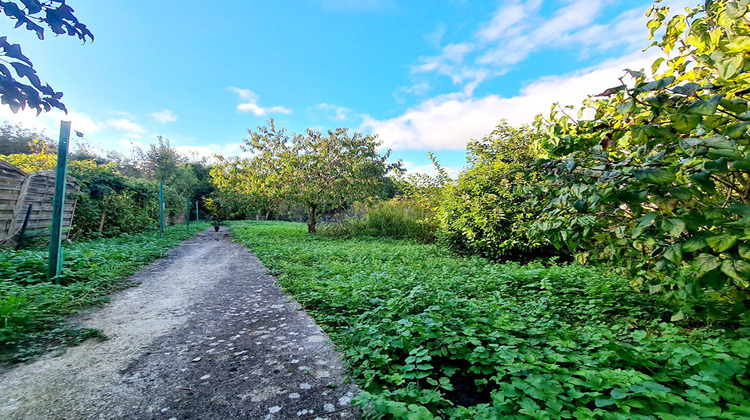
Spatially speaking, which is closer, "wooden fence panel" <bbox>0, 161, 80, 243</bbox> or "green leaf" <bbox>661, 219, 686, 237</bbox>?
"green leaf" <bbox>661, 219, 686, 237</bbox>

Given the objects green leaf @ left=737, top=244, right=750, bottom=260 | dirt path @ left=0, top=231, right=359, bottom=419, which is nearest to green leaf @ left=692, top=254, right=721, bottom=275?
green leaf @ left=737, top=244, right=750, bottom=260

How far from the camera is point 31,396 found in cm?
167

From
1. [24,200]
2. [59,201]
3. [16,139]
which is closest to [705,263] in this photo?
[59,201]

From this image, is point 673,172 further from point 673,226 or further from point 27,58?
point 27,58

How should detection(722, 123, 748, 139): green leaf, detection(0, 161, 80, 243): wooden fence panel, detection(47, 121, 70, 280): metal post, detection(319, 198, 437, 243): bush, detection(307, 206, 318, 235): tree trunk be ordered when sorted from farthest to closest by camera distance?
detection(307, 206, 318, 235): tree trunk < detection(319, 198, 437, 243): bush < detection(0, 161, 80, 243): wooden fence panel < detection(47, 121, 70, 280): metal post < detection(722, 123, 748, 139): green leaf

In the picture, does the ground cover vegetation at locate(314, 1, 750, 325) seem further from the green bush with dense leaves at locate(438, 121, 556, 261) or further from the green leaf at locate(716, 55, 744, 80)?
the green bush with dense leaves at locate(438, 121, 556, 261)

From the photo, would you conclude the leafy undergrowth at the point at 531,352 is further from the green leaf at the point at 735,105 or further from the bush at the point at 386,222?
the bush at the point at 386,222

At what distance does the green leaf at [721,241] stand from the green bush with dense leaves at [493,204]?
4026 mm

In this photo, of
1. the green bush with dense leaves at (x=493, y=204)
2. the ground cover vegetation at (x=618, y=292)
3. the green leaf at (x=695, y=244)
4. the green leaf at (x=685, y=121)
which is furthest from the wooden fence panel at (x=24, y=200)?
the green leaf at (x=695, y=244)

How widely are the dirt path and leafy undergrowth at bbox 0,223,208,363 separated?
0.21 metres

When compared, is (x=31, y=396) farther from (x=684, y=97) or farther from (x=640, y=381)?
(x=684, y=97)

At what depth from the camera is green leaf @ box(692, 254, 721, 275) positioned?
4.29 ft

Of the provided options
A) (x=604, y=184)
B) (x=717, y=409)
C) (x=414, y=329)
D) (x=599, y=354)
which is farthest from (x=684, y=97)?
(x=414, y=329)

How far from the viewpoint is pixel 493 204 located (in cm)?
580
